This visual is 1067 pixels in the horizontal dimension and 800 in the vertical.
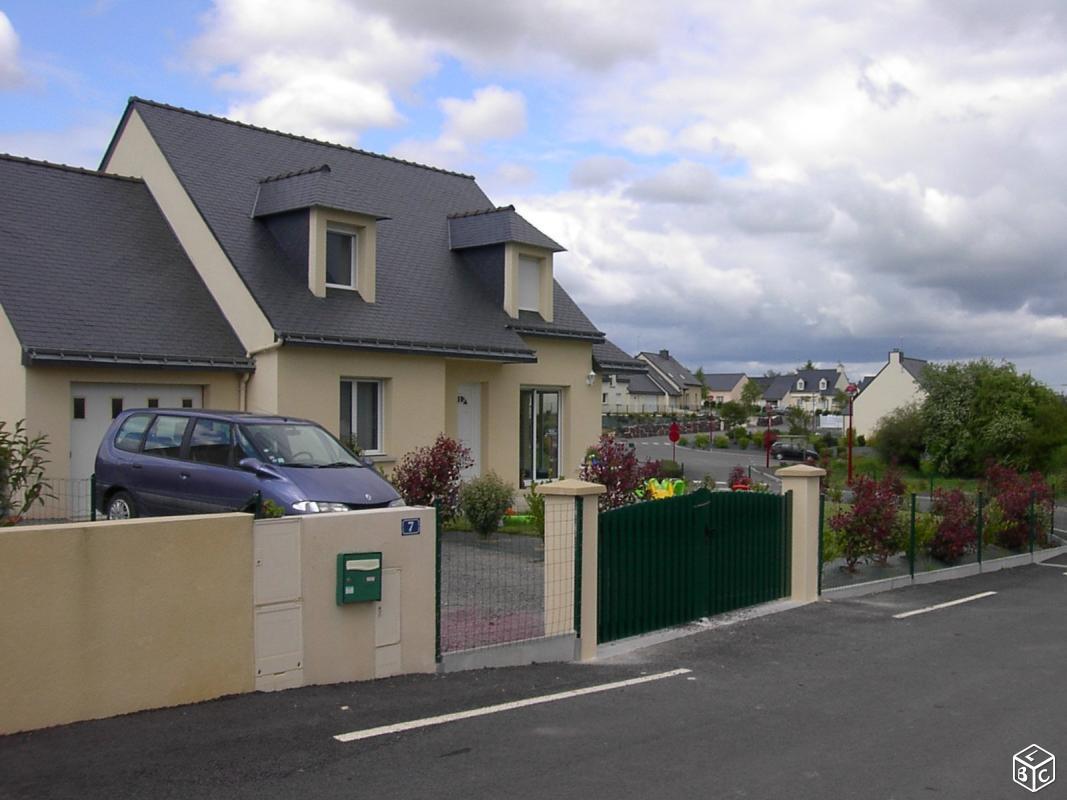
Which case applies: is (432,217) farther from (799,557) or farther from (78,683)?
(78,683)

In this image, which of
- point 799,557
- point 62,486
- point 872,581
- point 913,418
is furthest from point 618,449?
point 913,418

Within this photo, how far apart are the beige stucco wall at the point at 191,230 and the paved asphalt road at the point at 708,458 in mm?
29468

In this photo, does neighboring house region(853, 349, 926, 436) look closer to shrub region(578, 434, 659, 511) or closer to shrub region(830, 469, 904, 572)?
shrub region(830, 469, 904, 572)

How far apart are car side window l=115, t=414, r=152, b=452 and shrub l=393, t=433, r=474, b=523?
443 centimetres

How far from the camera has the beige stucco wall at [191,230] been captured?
17203mm

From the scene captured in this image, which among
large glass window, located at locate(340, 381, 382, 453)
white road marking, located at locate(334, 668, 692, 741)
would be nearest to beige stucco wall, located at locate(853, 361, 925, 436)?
large glass window, located at locate(340, 381, 382, 453)

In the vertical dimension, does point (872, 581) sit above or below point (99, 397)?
below

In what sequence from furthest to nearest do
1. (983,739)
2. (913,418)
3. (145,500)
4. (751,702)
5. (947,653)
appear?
(913,418)
(145,500)
(947,653)
(751,702)
(983,739)

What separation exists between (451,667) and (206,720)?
2295mm

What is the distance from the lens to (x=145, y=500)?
1252cm

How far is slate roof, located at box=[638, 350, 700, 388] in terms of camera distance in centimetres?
13250

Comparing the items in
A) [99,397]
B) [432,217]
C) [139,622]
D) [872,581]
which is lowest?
[872,581]

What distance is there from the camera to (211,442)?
12273 millimetres

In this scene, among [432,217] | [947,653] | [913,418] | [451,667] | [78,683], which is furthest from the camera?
[913,418]
